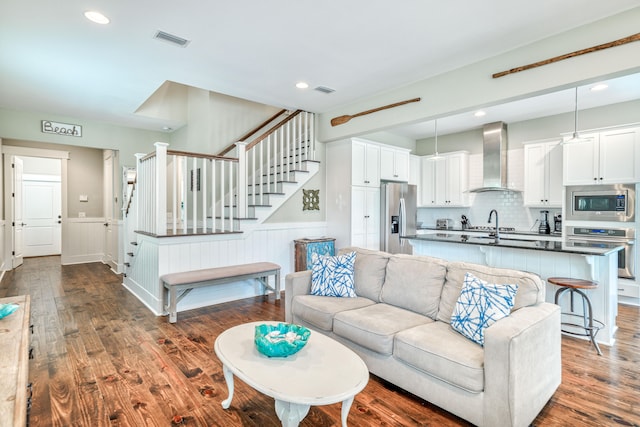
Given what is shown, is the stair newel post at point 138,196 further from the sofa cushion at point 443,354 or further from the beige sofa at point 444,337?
the sofa cushion at point 443,354

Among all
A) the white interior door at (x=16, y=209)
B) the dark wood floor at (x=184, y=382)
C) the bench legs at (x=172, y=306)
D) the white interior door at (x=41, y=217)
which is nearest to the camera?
the dark wood floor at (x=184, y=382)

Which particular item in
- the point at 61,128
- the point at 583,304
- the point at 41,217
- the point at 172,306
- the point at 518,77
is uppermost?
the point at 61,128

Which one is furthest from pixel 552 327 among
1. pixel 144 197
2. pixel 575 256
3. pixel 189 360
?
pixel 144 197

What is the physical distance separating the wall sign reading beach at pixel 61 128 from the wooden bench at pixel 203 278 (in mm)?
3631

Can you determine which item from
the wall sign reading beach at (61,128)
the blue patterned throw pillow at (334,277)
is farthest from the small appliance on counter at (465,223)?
the wall sign reading beach at (61,128)

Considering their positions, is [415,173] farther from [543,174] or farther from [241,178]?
[241,178]

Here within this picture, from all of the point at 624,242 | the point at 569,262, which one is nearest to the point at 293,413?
the point at 569,262

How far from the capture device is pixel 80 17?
9.17ft

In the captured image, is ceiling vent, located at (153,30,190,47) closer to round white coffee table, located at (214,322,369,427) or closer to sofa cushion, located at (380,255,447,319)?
round white coffee table, located at (214,322,369,427)

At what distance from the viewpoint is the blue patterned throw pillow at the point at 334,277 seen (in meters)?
3.19

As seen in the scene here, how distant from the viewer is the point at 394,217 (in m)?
5.92

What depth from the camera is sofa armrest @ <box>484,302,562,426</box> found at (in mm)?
1818

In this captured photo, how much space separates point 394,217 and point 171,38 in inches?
167

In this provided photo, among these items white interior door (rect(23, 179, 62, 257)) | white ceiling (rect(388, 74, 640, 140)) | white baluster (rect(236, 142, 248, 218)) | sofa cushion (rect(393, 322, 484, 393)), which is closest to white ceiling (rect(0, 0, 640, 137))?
white ceiling (rect(388, 74, 640, 140))
